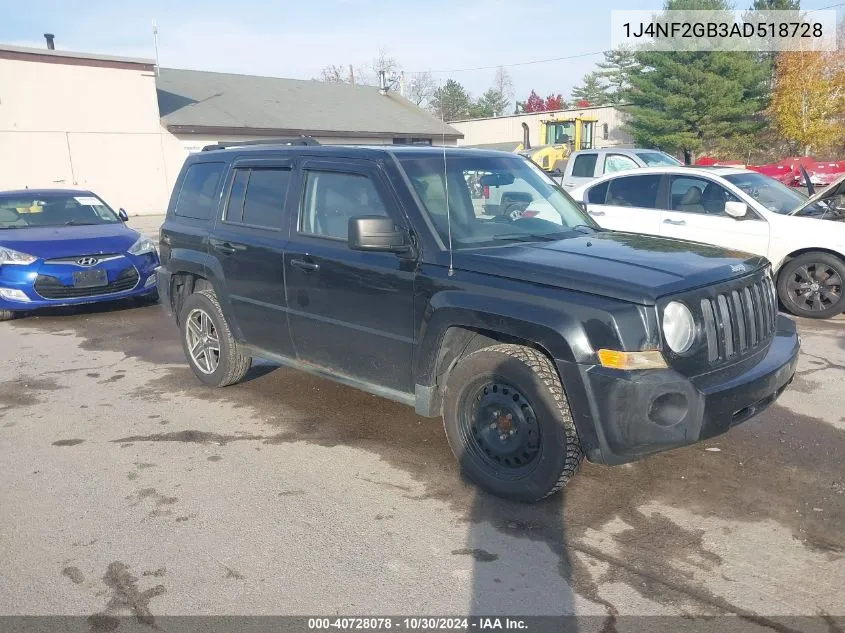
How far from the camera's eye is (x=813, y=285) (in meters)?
7.93

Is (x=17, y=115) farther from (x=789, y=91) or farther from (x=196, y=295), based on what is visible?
(x=789, y=91)

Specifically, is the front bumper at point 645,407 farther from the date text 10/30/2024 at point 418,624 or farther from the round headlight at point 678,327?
the date text 10/30/2024 at point 418,624

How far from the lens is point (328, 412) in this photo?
543 cm

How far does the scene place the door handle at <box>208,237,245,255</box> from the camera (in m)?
5.31

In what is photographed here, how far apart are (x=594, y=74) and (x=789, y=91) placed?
54.2 m

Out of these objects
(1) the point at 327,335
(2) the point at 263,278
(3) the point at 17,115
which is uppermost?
(3) the point at 17,115

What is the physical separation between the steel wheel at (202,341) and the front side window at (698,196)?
584 cm

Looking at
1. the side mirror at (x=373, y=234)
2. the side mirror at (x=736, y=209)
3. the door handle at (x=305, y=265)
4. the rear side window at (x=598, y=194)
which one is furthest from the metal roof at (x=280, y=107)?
the side mirror at (x=373, y=234)

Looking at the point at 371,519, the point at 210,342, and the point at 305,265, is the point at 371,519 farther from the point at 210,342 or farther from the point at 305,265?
the point at 210,342

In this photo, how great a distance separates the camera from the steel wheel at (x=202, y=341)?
5.88 metres

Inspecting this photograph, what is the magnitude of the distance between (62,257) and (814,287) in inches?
340

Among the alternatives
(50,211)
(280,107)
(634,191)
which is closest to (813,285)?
(634,191)

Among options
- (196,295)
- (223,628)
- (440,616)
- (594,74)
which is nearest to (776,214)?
(196,295)

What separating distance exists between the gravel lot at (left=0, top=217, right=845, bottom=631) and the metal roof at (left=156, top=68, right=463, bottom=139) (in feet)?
79.4
